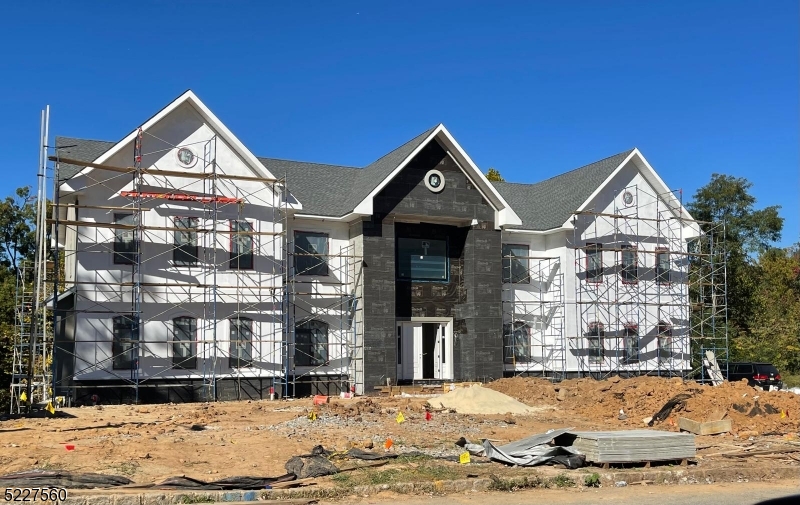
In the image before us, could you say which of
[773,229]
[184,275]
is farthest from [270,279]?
Answer: [773,229]

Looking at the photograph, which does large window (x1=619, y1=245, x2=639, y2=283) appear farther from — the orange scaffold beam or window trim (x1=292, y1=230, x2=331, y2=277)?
the orange scaffold beam

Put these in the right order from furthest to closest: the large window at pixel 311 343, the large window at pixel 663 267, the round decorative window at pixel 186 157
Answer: the large window at pixel 663 267, the large window at pixel 311 343, the round decorative window at pixel 186 157

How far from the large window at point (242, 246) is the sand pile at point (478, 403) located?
313 inches

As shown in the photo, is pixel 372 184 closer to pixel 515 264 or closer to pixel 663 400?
pixel 515 264

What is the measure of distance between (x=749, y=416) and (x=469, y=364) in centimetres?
1134

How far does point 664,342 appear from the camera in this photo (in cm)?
3409

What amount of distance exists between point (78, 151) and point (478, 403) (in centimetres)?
1571

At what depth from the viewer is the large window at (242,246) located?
26.7 meters

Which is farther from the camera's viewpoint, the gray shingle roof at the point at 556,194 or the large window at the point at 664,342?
the large window at the point at 664,342

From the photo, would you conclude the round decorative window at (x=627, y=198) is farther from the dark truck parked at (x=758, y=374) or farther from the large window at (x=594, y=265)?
the dark truck parked at (x=758, y=374)

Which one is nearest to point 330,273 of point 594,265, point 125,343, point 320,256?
point 320,256

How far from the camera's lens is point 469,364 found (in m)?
29.4

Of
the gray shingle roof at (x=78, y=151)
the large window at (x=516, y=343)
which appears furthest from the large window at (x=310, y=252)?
the large window at (x=516, y=343)

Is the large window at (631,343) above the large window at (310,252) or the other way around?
the other way around
